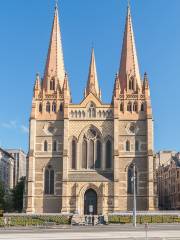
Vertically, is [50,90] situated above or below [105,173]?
above

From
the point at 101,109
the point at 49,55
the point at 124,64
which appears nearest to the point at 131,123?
the point at 101,109

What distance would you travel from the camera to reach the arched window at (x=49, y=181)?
83.3m

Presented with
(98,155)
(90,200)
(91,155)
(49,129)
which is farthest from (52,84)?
(90,200)

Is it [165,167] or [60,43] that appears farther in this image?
[165,167]

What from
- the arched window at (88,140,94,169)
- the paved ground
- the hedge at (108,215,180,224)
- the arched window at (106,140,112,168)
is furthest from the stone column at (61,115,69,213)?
the paved ground

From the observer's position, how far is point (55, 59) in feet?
300

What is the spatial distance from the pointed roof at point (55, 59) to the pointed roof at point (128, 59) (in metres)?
10.7

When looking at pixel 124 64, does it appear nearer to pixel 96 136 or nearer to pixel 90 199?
pixel 96 136

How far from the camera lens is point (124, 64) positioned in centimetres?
9106

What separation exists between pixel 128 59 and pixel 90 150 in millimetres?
18196

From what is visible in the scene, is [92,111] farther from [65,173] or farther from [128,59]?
[128,59]

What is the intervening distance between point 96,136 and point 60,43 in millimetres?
19820

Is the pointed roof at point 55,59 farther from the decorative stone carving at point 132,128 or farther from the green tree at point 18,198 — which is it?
the green tree at point 18,198

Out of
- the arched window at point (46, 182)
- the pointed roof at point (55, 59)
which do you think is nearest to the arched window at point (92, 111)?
the pointed roof at point (55, 59)
